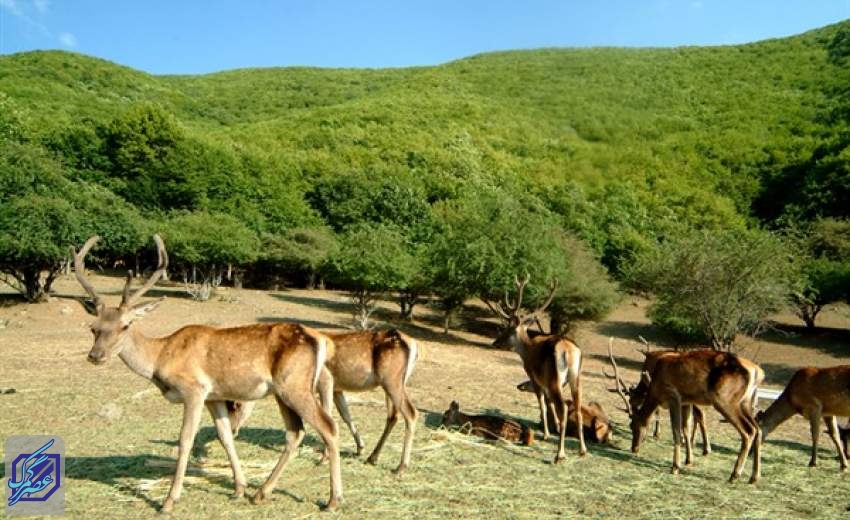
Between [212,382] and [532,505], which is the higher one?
[212,382]

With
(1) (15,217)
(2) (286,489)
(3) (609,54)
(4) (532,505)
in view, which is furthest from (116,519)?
(3) (609,54)

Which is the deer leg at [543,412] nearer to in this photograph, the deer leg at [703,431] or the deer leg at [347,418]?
the deer leg at [703,431]

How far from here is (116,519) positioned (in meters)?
5.83

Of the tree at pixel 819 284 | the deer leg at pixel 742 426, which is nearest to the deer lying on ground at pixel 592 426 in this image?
the deer leg at pixel 742 426

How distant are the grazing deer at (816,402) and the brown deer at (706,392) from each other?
4.47 feet

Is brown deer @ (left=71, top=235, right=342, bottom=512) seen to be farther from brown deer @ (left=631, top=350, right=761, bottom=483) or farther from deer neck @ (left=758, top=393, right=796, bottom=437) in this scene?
deer neck @ (left=758, top=393, right=796, bottom=437)

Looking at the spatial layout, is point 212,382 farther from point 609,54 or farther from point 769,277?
point 609,54

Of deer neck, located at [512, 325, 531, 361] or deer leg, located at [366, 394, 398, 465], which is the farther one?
deer neck, located at [512, 325, 531, 361]

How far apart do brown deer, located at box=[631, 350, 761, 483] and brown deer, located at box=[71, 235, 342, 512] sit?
4.77 metres

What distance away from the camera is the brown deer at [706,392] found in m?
8.26

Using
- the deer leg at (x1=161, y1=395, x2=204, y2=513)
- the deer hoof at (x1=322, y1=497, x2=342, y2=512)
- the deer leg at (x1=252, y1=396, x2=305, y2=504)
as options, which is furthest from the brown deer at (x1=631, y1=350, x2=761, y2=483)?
the deer leg at (x1=161, y1=395, x2=204, y2=513)

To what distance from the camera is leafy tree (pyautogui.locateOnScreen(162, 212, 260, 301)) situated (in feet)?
97.3

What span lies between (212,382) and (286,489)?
1.36 metres

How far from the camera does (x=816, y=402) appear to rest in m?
9.45
